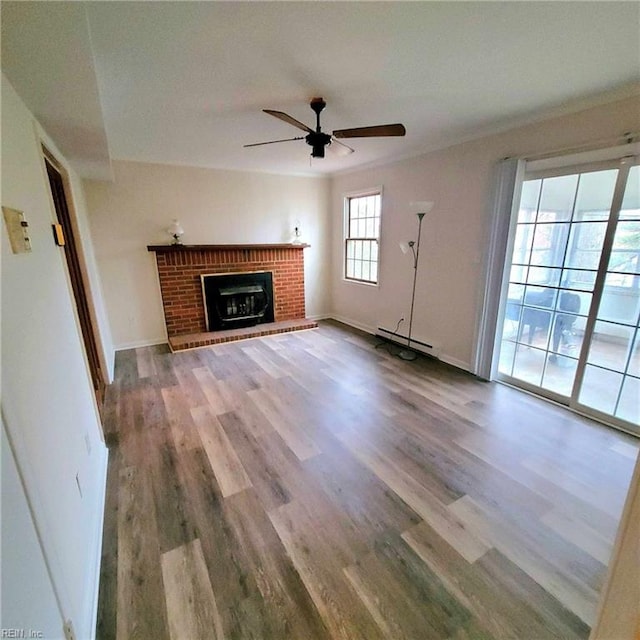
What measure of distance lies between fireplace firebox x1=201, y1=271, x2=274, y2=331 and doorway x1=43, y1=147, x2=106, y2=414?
170 centimetres

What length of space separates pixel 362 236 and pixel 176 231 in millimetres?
Result: 2741

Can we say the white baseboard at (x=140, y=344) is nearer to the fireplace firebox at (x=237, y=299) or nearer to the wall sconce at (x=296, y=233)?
the fireplace firebox at (x=237, y=299)

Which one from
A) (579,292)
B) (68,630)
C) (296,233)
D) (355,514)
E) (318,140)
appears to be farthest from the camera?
(296,233)

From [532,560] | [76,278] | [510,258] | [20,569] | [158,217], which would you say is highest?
[158,217]

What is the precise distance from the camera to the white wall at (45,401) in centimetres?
93

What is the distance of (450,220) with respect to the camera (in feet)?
11.4

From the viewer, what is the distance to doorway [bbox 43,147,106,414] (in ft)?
8.66

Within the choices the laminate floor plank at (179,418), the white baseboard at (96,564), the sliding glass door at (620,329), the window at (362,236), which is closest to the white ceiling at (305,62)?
the sliding glass door at (620,329)

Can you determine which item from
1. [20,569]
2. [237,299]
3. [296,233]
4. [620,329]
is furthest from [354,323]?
[20,569]

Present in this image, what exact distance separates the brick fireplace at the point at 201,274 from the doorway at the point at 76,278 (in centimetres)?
119

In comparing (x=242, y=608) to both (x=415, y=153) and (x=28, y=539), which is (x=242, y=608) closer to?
(x=28, y=539)

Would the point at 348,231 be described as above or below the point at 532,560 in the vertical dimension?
above

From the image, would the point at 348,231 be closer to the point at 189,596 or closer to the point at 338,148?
the point at 338,148

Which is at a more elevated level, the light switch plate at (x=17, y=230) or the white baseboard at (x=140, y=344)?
the light switch plate at (x=17, y=230)
